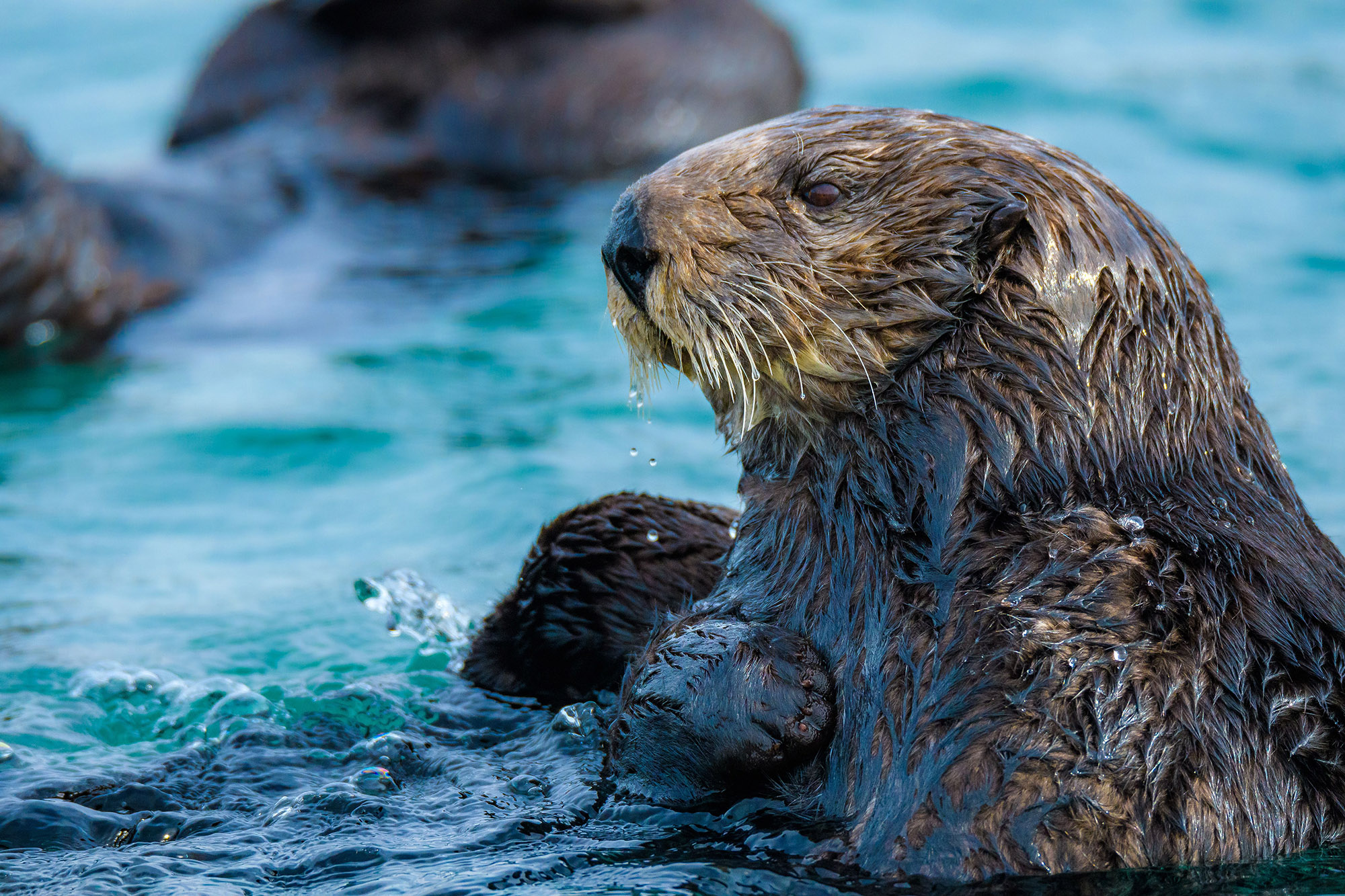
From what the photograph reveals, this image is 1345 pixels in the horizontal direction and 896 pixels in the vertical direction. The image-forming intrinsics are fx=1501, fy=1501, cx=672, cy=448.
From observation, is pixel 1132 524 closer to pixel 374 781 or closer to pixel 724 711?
pixel 724 711

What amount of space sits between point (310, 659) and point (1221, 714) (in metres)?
2.48

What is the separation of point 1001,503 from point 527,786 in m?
1.15

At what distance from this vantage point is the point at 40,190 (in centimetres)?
624

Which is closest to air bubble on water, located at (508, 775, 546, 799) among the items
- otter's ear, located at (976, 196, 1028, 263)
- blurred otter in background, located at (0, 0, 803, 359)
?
otter's ear, located at (976, 196, 1028, 263)

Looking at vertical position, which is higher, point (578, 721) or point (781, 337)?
point (781, 337)

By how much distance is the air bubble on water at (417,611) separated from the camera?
4.11m

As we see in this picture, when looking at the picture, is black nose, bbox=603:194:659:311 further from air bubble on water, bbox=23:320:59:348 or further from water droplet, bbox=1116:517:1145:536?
air bubble on water, bbox=23:320:59:348

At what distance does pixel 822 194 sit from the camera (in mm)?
2881

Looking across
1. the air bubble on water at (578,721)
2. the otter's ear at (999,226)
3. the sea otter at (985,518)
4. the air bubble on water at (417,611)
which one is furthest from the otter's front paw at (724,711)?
the air bubble on water at (417,611)

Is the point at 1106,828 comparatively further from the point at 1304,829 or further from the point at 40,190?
the point at 40,190

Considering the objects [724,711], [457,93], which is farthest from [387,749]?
[457,93]

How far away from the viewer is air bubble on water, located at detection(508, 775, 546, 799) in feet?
10.1

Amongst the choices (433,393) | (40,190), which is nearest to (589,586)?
(433,393)

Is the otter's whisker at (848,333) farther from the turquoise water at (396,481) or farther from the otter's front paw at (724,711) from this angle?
the turquoise water at (396,481)
